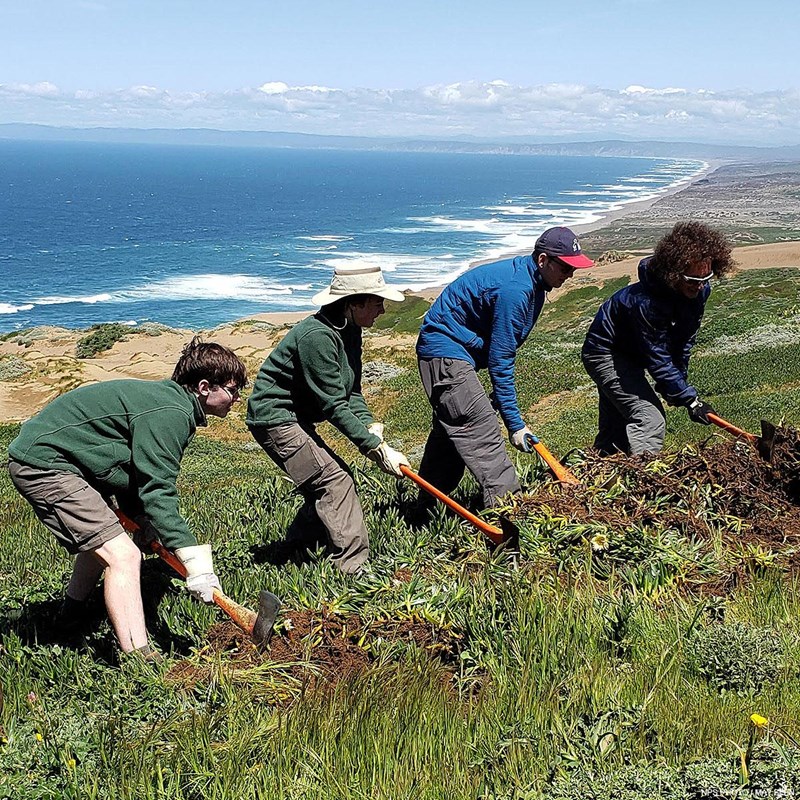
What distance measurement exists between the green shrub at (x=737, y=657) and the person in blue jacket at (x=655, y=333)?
2364mm

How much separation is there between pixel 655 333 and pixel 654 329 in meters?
0.03

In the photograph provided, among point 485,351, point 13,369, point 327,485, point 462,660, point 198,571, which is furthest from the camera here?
point 13,369

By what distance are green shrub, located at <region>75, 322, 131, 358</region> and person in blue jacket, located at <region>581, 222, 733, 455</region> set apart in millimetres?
25813

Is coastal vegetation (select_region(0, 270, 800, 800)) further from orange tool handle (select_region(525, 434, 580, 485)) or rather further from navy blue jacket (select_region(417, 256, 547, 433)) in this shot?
navy blue jacket (select_region(417, 256, 547, 433))

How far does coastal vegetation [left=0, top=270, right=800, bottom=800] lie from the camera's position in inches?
120

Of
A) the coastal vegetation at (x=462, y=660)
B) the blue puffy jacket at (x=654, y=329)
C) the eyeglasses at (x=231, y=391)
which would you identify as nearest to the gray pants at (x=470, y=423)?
the coastal vegetation at (x=462, y=660)

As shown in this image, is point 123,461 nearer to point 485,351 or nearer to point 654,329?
point 485,351

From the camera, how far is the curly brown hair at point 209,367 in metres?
4.34

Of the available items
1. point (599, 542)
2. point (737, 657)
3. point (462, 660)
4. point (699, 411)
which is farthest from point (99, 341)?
point (737, 657)

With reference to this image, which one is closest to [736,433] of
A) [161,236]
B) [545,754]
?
[545,754]

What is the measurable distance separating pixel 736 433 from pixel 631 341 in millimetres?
938

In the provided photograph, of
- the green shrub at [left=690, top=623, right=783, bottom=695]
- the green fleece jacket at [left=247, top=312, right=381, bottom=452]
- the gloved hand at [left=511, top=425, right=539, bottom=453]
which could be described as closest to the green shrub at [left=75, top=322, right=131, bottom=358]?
the green fleece jacket at [left=247, top=312, right=381, bottom=452]

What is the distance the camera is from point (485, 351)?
19.6ft

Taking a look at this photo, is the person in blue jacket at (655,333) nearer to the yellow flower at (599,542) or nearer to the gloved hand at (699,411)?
the gloved hand at (699,411)
